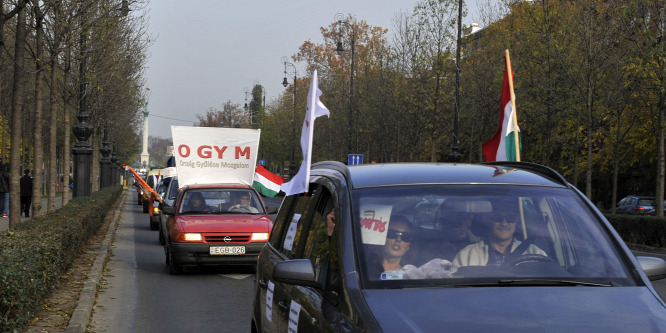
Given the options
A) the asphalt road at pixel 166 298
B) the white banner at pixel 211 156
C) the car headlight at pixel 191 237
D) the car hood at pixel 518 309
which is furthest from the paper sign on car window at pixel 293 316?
the white banner at pixel 211 156

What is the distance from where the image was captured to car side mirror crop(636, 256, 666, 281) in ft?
13.9

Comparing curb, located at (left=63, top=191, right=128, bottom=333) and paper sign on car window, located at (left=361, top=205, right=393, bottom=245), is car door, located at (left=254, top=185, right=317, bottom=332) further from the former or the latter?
curb, located at (left=63, top=191, right=128, bottom=333)

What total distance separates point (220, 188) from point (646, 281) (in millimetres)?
12475

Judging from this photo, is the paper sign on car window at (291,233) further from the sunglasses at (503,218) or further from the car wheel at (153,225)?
the car wheel at (153,225)

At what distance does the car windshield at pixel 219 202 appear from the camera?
1543 centimetres

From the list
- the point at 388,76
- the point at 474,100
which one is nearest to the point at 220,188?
the point at 474,100

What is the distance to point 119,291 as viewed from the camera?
40.8 ft

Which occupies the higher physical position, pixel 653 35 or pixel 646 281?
pixel 653 35

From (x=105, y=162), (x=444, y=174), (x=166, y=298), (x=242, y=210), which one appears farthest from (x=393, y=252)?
(x=105, y=162)

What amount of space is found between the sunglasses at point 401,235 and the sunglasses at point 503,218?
1.33ft

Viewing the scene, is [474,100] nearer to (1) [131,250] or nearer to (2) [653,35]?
(2) [653,35]

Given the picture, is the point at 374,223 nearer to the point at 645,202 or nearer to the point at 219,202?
the point at 219,202

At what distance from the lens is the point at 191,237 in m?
14.1

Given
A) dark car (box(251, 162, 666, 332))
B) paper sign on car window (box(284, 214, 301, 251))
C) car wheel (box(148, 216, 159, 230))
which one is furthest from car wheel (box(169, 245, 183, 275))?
car wheel (box(148, 216, 159, 230))
